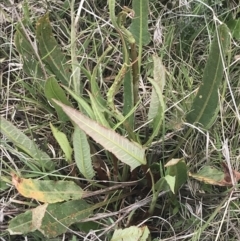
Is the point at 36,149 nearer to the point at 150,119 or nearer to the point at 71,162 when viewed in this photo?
the point at 71,162

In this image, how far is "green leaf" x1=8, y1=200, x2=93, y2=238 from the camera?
0.93 m

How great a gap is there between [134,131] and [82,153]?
0.44 ft

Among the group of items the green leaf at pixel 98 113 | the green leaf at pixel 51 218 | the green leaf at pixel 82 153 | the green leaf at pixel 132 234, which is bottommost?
the green leaf at pixel 132 234

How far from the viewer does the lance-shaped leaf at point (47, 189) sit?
94cm

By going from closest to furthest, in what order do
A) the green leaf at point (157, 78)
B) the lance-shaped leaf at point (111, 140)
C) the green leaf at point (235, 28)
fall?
the lance-shaped leaf at point (111, 140)
the green leaf at point (157, 78)
the green leaf at point (235, 28)

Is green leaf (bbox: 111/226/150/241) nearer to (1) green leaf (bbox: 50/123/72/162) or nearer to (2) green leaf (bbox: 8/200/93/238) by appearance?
(2) green leaf (bbox: 8/200/93/238)

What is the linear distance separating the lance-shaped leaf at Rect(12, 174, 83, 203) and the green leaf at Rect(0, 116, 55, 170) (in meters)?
0.06

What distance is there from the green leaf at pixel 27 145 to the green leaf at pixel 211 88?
30 centimetres

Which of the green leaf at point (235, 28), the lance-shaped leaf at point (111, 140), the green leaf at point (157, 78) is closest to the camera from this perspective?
the lance-shaped leaf at point (111, 140)

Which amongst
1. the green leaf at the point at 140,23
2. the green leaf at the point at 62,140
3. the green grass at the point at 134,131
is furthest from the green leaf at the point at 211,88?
the green leaf at the point at 62,140

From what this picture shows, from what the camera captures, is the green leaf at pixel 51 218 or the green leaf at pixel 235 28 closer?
the green leaf at pixel 51 218

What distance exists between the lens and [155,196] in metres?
0.98

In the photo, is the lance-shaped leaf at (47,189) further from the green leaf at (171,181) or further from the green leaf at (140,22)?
the green leaf at (140,22)

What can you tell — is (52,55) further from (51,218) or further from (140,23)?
(51,218)
